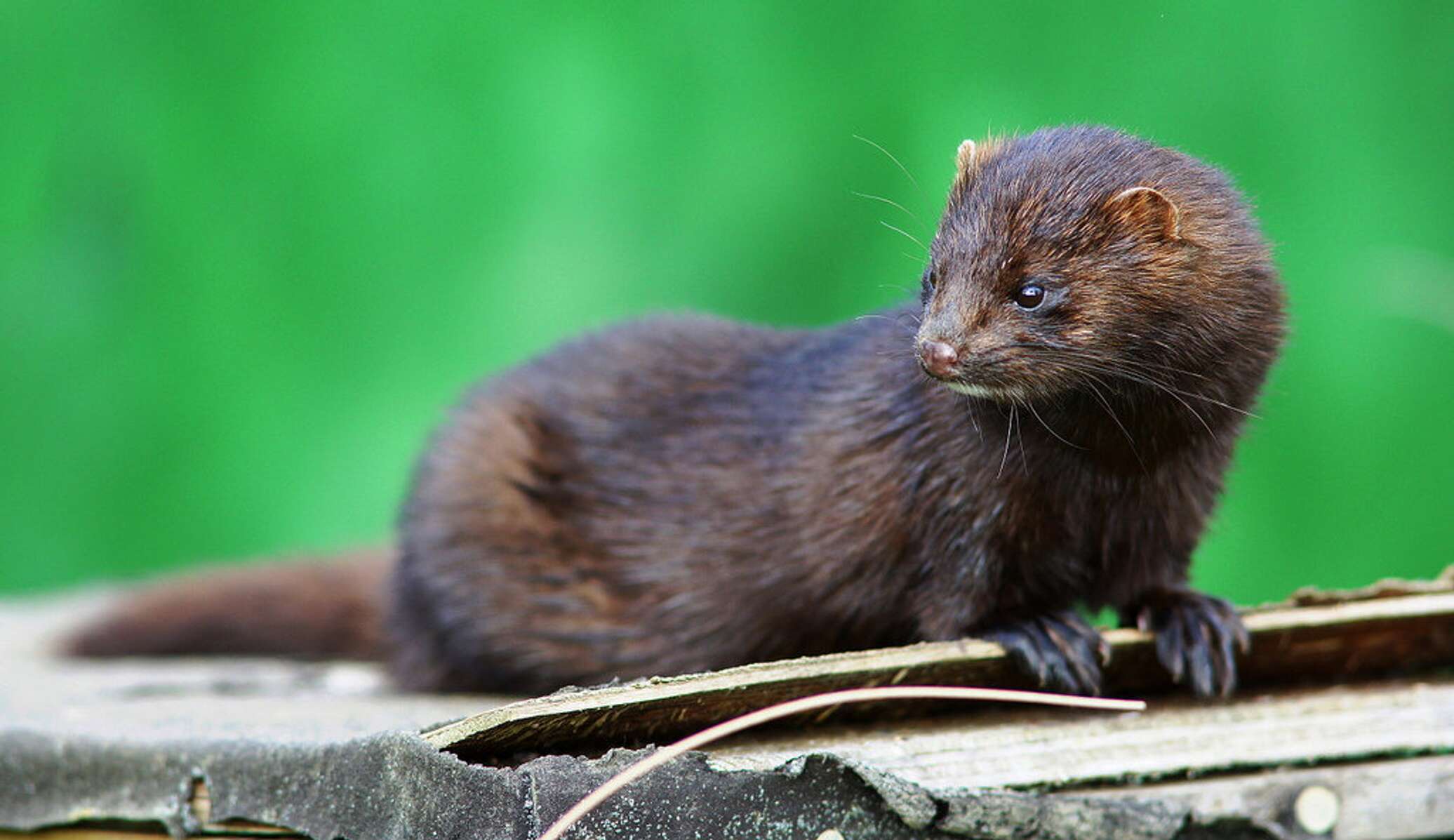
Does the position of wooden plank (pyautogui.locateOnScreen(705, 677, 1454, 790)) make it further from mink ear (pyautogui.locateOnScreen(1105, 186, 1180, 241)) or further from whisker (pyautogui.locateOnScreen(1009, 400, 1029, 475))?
mink ear (pyautogui.locateOnScreen(1105, 186, 1180, 241))

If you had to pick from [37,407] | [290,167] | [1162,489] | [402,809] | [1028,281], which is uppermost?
[290,167]

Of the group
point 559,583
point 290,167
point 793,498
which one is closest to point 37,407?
point 290,167

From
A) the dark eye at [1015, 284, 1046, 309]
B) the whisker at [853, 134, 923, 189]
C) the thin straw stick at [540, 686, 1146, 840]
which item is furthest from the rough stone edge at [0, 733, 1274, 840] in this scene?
the whisker at [853, 134, 923, 189]

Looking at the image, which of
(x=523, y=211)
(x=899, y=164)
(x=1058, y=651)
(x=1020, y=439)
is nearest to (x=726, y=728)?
(x=1058, y=651)

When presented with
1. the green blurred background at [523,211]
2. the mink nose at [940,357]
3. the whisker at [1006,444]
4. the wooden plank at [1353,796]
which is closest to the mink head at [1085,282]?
the mink nose at [940,357]

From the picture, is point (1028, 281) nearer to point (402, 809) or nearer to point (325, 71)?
point (402, 809)

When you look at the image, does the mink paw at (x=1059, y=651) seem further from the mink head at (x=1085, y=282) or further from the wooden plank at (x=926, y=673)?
the mink head at (x=1085, y=282)
